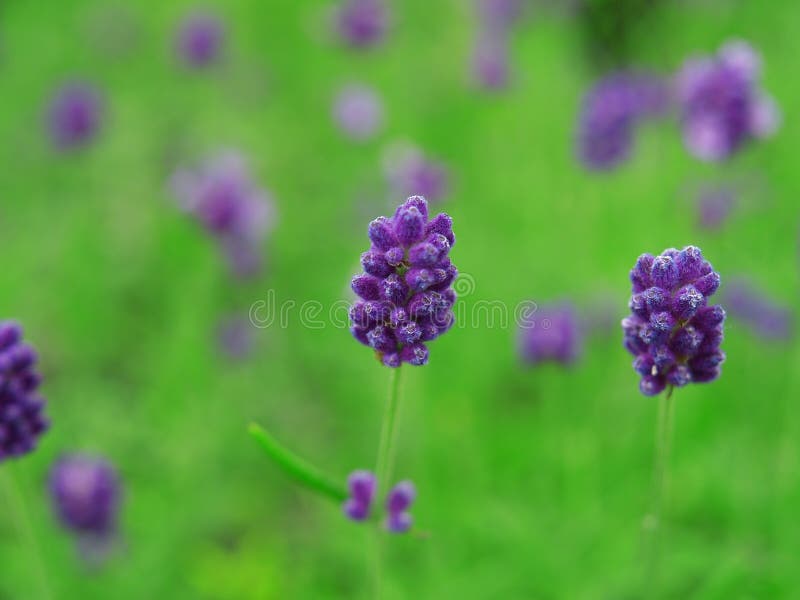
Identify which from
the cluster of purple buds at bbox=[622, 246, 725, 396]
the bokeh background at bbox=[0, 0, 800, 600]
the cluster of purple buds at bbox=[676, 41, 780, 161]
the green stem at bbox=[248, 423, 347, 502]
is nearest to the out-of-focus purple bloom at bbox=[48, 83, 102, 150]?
the bokeh background at bbox=[0, 0, 800, 600]

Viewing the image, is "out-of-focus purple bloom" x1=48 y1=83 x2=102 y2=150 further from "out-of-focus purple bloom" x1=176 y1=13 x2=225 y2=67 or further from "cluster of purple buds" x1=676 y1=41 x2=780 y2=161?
"cluster of purple buds" x1=676 y1=41 x2=780 y2=161

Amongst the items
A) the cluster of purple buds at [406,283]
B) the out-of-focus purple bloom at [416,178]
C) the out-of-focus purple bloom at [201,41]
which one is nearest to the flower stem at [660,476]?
the cluster of purple buds at [406,283]

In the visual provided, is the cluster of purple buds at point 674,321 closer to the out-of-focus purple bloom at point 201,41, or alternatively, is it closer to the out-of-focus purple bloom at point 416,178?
the out-of-focus purple bloom at point 416,178

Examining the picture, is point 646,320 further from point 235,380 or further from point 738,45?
point 235,380

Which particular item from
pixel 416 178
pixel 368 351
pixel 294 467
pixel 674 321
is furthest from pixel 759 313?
pixel 294 467

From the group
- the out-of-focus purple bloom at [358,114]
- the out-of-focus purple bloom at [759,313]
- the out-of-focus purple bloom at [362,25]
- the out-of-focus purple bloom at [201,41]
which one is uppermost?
the out-of-focus purple bloom at [201,41]

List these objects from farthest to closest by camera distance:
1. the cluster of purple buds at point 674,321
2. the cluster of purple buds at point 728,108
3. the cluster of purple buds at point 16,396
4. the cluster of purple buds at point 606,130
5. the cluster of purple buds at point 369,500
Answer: the cluster of purple buds at point 606,130, the cluster of purple buds at point 728,108, the cluster of purple buds at point 16,396, the cluster of purple buds at point 369,500, the cluster of purple buds at point 674,321
